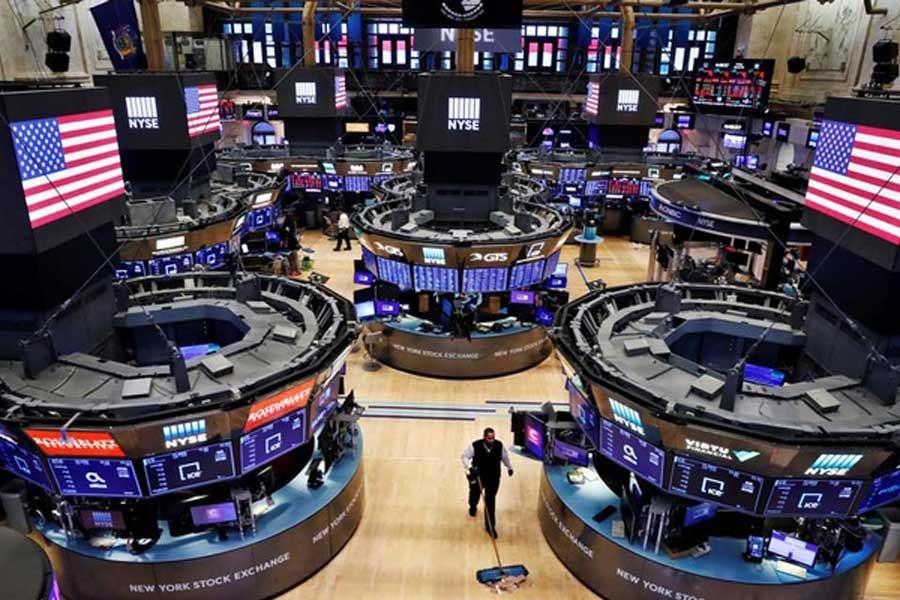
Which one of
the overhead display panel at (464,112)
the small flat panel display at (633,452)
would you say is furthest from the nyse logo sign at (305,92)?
the small flat panel display at (633,452)

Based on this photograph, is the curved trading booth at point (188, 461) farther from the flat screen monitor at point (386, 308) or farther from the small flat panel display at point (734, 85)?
the small flat panel display at point (734, 85)

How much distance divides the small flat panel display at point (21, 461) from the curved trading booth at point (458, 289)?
7.65m

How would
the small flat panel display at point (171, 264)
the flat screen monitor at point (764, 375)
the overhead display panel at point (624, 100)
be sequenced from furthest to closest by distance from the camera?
the overhead display panel at point (624, 100), the small flat panel display at point (171, 264), the flat screen monitor at point (764, 375)

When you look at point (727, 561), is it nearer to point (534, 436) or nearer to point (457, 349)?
point (534, 436)

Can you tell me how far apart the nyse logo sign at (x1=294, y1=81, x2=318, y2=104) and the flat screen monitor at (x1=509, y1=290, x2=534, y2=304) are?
15.6 meters

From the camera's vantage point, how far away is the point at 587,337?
9312 millimetres

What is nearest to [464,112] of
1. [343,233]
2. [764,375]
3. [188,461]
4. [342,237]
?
[764,375]

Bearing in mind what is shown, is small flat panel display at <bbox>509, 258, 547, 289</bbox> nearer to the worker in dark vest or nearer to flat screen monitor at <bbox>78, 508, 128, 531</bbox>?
the worker in dark vest

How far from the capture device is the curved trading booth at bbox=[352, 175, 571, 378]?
13.7 meters

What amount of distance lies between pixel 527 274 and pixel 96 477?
968 centimetres

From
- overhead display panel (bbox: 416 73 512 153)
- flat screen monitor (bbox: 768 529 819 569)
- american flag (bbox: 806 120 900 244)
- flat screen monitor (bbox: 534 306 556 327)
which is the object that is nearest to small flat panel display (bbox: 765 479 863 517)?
flat screen monitor (bbox: 768 529 819 569)

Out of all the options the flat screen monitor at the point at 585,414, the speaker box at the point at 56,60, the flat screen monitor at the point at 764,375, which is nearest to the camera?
the flat screen monitor at the point at 585,414

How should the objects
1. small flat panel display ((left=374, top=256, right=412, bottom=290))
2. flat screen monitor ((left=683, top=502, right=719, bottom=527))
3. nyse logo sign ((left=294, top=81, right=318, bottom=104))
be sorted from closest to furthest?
flat screen monitor ((left=683, top=502, right=719, bottom=527)) → small flat panel display ((left=374, top=256, right=412, bottom=290)) → nyse logo sign ((left=294, top=81, right=318, bottom=104))

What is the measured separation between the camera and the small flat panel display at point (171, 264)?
14.7 metres
